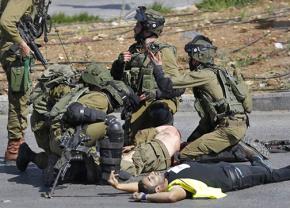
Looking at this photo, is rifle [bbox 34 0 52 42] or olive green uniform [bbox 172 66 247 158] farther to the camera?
rifle [bbox 34 0 52 42]

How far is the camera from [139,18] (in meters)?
9.24

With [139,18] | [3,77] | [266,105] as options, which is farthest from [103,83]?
[3,77]

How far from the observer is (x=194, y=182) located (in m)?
7.82

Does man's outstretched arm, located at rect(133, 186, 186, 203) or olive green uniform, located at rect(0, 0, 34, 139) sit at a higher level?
olive green uniform, located at rect(0, 0, 34, 139)

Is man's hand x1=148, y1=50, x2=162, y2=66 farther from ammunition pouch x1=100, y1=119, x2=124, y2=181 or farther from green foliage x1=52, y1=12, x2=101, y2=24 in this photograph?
green foliage x1=52, y1=12, x2=101, y2=24

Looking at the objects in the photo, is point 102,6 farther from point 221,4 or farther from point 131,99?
point 131,99

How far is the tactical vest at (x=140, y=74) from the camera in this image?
9.09 m

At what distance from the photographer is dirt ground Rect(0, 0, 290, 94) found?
13031mm

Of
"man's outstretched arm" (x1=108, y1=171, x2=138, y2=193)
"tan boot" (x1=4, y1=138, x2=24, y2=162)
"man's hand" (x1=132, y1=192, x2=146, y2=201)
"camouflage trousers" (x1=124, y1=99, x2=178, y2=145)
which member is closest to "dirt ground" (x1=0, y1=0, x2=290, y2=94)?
"camouflage trousers" (x1=124, y1=99, x2=178, y2=145)

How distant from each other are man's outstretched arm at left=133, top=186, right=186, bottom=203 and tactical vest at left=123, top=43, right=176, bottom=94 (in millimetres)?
1522

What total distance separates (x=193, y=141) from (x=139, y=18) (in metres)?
1.20

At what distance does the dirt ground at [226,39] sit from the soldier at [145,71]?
317 cm

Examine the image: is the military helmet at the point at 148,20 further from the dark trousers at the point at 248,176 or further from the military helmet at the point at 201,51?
the dark trousers at the point at 248,176

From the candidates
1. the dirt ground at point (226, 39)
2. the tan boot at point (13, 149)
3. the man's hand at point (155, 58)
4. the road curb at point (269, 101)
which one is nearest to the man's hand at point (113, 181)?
the man's hand at point (155, 58)
